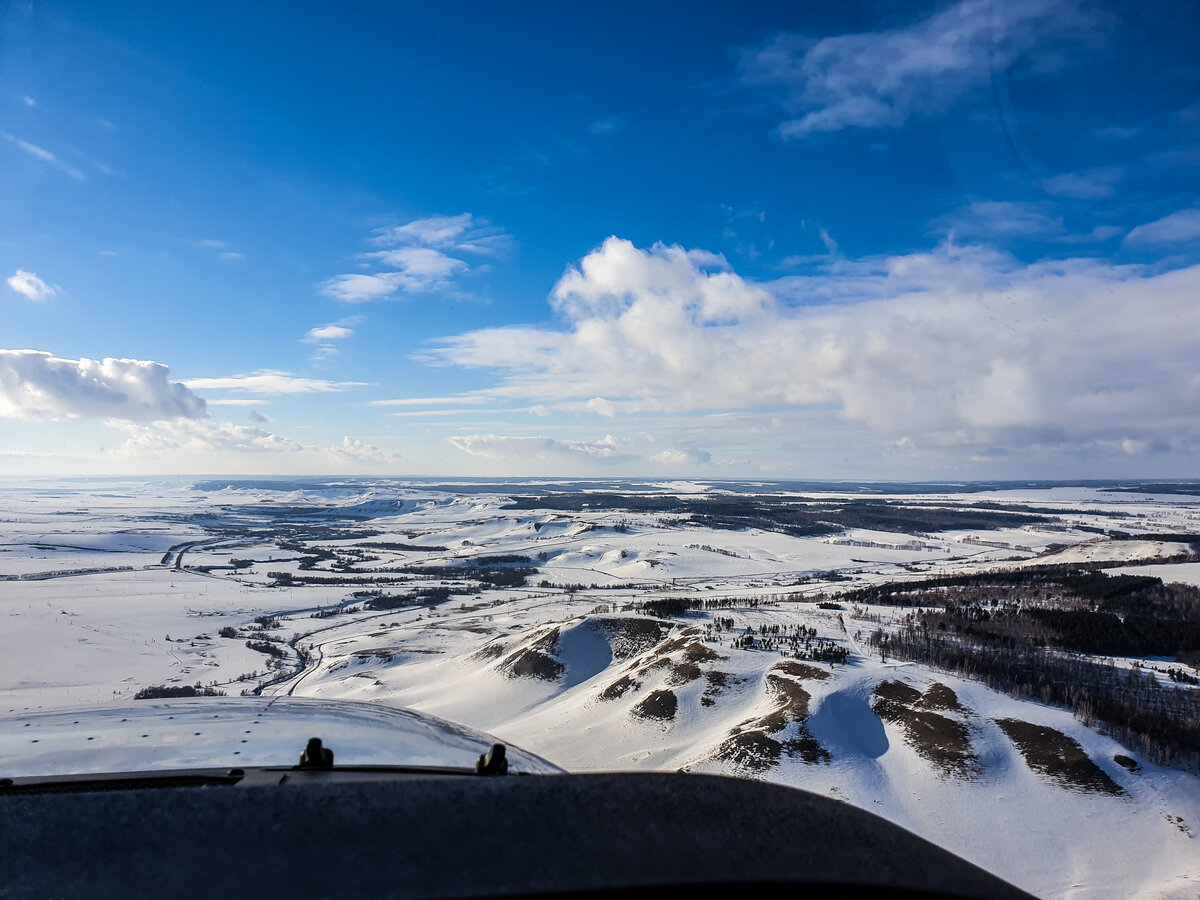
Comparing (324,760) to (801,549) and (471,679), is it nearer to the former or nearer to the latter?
(471,679)

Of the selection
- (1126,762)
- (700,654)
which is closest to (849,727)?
(1126,762)

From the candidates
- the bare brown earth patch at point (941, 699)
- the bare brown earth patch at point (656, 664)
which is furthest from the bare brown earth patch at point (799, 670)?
the bare brown earth patch at point (656, 664)

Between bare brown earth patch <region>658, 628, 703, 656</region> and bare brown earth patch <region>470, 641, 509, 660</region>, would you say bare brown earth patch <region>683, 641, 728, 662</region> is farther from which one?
bare brown earth patch <region>470, 641, 509, 660</region>

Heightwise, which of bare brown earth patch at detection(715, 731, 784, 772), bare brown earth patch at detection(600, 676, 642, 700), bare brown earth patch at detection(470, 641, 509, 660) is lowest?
bare brown earth patch at detection(470, 641, 509, 660)

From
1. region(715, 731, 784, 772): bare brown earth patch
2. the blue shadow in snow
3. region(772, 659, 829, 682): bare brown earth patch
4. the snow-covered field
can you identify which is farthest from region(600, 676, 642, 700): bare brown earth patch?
the blue shadow in snow

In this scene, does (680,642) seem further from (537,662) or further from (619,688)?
(537,662)

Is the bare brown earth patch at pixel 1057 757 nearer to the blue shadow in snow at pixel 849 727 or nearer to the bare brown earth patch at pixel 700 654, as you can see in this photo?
the blue shadow in snow at pixel 849 727
